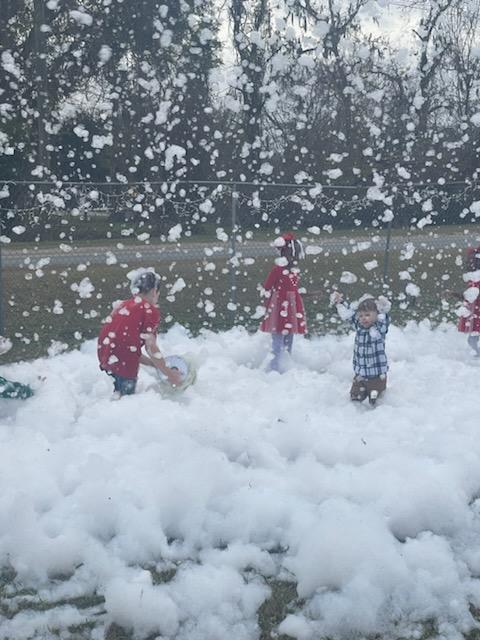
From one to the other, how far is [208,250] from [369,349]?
322 inches

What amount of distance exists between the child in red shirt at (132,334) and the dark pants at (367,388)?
1564mm

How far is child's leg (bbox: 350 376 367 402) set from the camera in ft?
20.2

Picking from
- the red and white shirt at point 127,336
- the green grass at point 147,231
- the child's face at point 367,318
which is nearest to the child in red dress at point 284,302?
the child's face at point 367,318

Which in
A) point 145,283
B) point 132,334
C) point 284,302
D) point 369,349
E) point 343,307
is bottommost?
point 369,349

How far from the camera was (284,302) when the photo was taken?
7535mm

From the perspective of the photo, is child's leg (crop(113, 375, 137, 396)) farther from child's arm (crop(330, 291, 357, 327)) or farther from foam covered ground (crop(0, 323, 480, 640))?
child's arm (crop(330, 291, 357, 327))

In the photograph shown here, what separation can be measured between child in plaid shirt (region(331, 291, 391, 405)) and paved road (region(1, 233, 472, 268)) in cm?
766

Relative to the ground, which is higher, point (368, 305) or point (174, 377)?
point (368, 305)

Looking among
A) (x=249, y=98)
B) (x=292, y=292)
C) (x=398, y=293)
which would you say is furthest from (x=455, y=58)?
(x=292, y=292)

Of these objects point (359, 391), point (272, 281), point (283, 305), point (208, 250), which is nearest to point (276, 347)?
point (283, 305)

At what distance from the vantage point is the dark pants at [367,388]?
615cm

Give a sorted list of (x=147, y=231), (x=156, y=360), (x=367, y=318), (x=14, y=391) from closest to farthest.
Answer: (x=14, y=391) → (x=156, y=360) → (x=367, y=318) → (x=147, y=231)

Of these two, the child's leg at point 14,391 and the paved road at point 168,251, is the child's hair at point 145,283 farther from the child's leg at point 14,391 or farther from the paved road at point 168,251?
the paved road at point 168,251

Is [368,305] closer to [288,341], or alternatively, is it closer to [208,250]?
[288,341]
